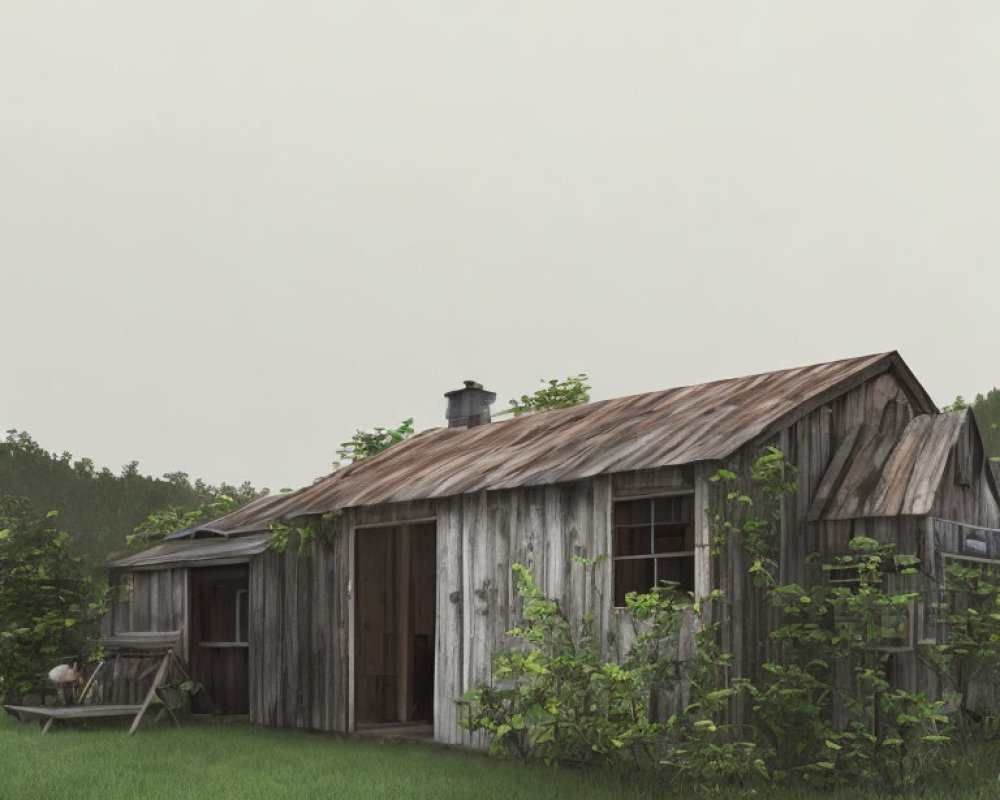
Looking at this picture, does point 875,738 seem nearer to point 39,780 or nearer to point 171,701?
point 39,780

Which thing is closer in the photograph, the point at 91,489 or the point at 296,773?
the point at 296,773

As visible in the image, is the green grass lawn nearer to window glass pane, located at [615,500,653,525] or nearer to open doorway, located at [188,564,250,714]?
window glass pane, located at [615,500,653,525]

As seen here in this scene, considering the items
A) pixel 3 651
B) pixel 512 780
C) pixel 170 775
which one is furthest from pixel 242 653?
pixel 512 780

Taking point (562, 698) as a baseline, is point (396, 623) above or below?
above

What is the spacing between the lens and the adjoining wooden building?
12609mm

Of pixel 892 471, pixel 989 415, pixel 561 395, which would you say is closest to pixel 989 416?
pixel 989 415

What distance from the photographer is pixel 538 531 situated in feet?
45.1

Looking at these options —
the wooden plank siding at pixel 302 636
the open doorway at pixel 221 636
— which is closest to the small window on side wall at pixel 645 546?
the wooden plank siding at pixel 302 636

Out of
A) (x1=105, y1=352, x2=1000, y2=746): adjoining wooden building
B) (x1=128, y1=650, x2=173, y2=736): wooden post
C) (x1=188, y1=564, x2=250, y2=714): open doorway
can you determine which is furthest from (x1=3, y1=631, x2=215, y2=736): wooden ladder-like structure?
(x1=105, y1=352, x2=1000, y2=746): adjoining wooden building

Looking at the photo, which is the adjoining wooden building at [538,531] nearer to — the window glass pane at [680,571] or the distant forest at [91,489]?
the window glass pane at [680,571]

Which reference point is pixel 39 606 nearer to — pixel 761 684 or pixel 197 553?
pixel 197 553

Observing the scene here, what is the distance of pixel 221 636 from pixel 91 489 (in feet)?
113

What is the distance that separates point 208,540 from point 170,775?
23.9 feet

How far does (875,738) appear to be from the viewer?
1132cm
